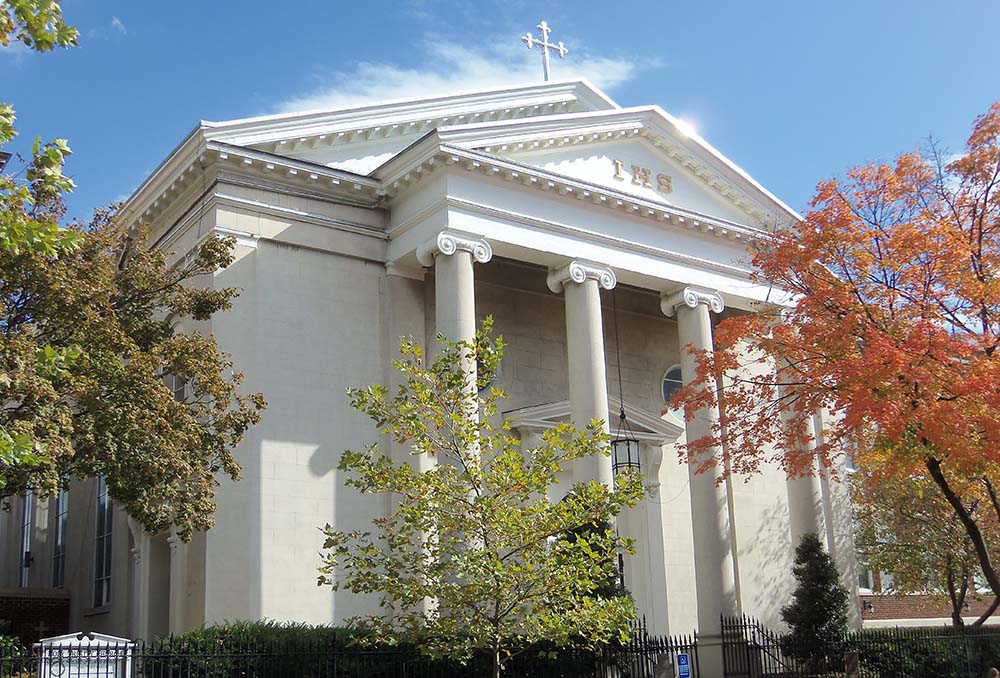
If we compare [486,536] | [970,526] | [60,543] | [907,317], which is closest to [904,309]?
[907,317]

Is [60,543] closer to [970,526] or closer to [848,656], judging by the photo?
[848,656]

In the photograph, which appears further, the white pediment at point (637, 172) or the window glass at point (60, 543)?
the window glass at point (60, 543)

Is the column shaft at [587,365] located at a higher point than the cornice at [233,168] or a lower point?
lower

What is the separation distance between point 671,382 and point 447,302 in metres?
10.5

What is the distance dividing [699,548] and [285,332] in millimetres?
10992

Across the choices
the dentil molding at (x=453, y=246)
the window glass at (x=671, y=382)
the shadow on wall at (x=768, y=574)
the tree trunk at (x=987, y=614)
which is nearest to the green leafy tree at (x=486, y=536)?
the dentil molding at (x=453, y=246)

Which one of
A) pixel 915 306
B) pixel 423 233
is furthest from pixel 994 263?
pixel 423 233

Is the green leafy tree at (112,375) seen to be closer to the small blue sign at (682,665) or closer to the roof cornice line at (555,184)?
the roof cornice line at (555,184)

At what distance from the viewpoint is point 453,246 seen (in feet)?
81.0

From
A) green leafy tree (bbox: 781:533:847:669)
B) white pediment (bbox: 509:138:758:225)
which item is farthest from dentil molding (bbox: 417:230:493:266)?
green leafy tree (bbox: 781:533:847:669)

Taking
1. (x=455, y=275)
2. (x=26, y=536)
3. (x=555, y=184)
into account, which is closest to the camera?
(x=455, y=275)

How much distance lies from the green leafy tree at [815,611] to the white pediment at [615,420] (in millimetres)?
4965

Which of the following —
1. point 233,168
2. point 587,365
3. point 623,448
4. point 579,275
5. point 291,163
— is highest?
point 291,163

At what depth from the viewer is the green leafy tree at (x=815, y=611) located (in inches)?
997
